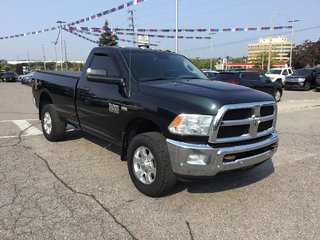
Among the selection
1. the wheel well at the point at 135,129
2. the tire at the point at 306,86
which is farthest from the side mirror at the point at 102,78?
the tire at the point at 306,86

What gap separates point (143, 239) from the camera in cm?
328

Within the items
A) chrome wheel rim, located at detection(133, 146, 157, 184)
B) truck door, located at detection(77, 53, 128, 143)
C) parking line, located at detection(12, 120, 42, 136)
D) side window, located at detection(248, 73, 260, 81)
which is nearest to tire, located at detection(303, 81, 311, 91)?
side window, located at detection(248, 73, 260, 81)

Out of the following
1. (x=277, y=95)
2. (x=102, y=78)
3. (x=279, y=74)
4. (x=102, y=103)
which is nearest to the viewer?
(x=102, y=78)

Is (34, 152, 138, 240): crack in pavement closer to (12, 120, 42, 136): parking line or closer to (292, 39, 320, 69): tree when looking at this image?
(12, 120, 42, 136): parking line

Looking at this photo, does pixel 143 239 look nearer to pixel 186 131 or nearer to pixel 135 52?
pixel 186 131

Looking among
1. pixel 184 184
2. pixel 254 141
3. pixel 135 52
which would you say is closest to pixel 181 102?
pixel 254 141

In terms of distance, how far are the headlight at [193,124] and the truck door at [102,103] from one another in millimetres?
1108

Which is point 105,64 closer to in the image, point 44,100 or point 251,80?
point 44,100

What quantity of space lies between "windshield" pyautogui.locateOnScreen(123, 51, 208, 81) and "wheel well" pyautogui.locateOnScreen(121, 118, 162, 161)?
0.63m

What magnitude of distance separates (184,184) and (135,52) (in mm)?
2149

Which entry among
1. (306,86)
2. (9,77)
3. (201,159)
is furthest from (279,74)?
(9,77)

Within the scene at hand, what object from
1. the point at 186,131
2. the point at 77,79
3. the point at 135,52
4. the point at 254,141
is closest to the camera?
the point at 186,131

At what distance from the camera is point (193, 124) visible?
12.3 feet

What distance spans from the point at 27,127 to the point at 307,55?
74.4m
